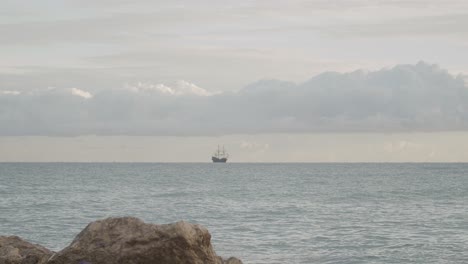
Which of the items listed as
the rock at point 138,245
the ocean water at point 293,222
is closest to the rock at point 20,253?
the rock at point 138,245

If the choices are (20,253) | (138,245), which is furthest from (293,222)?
(138,245)

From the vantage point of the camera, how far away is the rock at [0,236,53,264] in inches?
728

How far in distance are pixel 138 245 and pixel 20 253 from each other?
4.83 meters

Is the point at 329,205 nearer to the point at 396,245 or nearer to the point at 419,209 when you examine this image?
the point at 419,209

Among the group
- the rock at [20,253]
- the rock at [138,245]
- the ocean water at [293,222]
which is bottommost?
the ocean water at [293,222]

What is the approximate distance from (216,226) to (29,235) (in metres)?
12.9

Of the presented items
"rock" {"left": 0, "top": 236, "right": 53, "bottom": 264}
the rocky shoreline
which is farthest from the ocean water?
the rocky shoreline

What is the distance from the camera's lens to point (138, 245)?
16.6 meters

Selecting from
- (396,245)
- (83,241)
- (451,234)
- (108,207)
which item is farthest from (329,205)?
(83,241)

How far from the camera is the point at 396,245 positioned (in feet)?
128

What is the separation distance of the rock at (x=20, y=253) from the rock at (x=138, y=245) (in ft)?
4.25

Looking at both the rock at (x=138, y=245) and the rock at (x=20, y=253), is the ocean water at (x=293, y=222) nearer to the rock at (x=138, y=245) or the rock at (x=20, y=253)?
the rock at (x=20, y=253)

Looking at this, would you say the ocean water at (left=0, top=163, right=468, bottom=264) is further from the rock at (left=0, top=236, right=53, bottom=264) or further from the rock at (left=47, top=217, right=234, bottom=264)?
the rock at (left=47, top=217, right=234, bottom=264)

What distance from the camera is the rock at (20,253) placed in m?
18.5
